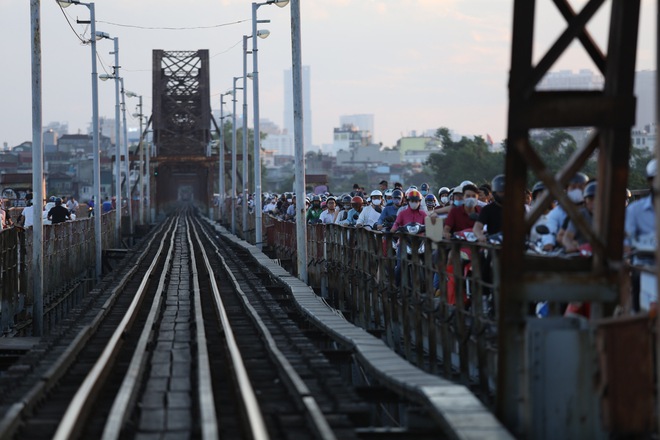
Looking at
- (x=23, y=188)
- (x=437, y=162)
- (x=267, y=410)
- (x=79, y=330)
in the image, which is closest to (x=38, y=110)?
(x=79, y=330)

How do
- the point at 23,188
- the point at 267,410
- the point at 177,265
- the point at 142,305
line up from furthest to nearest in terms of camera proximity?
the point at 23,188 < the point at 177,265 < the point at 142,305 < the point at 267,410

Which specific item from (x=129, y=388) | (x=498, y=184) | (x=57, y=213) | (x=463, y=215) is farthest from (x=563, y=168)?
(x=57, y=213)

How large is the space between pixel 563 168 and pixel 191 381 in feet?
17.3

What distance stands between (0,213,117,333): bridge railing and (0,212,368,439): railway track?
1680 mm

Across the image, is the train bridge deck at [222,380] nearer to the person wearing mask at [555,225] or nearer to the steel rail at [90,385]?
the steel rail at [90,385]

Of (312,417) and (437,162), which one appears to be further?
(437,162)

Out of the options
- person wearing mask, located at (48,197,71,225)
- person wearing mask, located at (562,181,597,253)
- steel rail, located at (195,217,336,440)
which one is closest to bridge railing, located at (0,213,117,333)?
person wearing mask, located at (48,197,71,225)

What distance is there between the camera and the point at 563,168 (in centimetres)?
998

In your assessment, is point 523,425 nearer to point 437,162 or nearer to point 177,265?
point 177,265

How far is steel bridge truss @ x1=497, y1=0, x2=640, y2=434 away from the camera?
978cm

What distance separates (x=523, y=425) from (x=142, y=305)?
14537mm

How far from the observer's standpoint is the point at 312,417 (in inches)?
417

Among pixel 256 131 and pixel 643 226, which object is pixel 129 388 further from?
pixel 256 131

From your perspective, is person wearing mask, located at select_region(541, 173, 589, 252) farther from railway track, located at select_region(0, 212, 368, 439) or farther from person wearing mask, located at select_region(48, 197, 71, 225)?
person wearing mask, located at select_region(48, 197, 71, 225)
